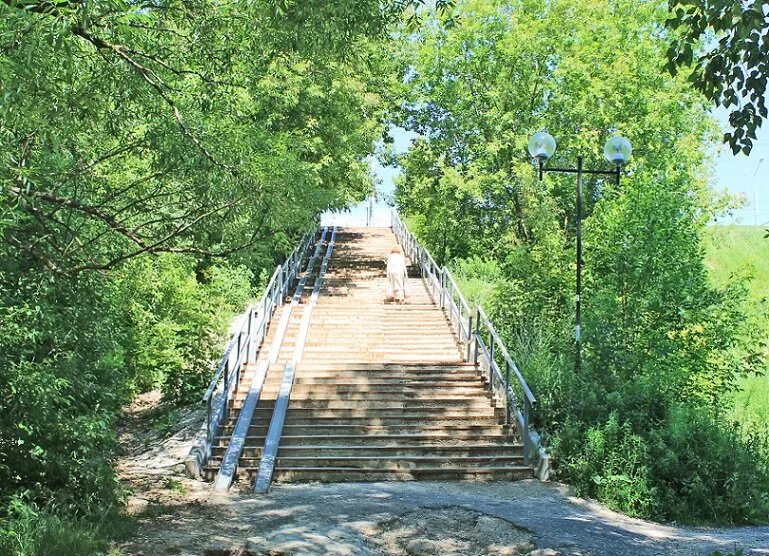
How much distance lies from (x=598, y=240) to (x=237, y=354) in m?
7.73

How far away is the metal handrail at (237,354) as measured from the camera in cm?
1158

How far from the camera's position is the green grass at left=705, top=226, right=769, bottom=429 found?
1728cm

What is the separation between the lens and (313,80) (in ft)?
67.2

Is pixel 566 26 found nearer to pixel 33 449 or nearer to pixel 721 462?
pixel 721 462

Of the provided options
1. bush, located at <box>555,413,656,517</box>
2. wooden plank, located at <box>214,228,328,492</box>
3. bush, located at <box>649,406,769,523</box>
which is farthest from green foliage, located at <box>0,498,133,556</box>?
bush, located at <box>649,406,769,523</box>

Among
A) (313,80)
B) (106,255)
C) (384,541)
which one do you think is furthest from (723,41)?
(313,80)

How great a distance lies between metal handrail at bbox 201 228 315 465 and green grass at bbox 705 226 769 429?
9028mm

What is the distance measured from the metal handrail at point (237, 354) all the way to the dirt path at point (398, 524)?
57.0 inches

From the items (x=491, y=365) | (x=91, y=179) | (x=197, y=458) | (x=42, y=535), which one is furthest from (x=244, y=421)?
(x=42, y=535)

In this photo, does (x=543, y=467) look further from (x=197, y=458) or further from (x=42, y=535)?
(x=42, y=535)

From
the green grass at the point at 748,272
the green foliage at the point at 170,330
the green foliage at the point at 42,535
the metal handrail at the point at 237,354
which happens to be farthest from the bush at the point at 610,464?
the green foliage at the point at 170,330

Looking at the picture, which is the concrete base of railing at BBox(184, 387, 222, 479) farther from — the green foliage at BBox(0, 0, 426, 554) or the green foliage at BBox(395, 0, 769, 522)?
Result: the green foliage at BBox(395, 0, 769, 522)

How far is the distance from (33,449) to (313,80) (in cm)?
1549

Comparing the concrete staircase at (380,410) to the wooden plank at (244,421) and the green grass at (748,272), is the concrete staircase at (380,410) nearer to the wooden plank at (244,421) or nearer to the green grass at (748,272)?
the wooden plank at (244,421)
